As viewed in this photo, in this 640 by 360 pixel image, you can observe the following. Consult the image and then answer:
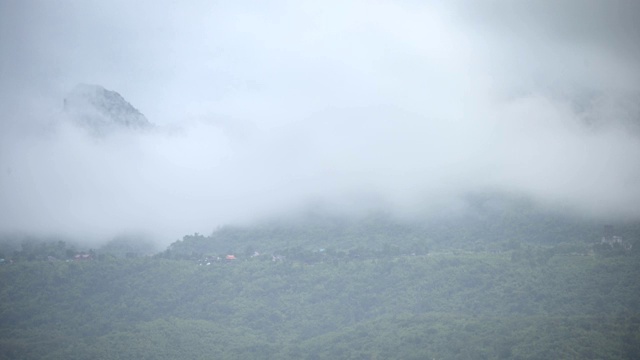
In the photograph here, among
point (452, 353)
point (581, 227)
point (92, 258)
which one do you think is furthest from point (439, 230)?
point (92, 258)

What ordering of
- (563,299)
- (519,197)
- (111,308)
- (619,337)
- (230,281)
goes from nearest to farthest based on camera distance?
(619,337) → (563,299) → (111,308) → (230,281) → (519,197)

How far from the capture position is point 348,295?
55.6 metres

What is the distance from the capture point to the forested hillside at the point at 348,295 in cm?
4500

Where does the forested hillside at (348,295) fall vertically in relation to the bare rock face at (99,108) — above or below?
below

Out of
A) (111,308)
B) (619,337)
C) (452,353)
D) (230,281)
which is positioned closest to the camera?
(619,337)

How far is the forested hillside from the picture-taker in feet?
148

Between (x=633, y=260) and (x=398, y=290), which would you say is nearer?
(x=633, y=260)

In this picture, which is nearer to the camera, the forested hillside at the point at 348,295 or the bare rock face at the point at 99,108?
the forested hillside at the point at 348,295

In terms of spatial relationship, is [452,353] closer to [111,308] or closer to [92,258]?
[111,308]

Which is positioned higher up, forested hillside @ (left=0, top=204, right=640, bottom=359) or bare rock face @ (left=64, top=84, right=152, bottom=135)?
bare rock face @ (left=64, top=84, right=152, bottom=135)

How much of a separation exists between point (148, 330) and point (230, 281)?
923 cm

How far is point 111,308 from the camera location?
5491 centimetres

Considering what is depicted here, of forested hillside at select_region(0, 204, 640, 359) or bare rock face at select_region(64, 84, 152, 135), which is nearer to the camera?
forested hillside at select_region(0, 204, 640, 359)

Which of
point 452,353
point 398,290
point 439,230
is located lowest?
point 452,353
